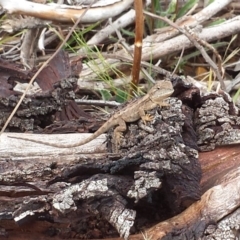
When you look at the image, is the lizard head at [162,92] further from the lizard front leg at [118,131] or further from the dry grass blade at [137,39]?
the dry grass blade at [137,39]

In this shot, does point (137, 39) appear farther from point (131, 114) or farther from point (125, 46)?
point (125, 46)

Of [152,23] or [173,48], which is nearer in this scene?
[173,48]

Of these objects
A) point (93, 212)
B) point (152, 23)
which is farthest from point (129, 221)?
point (152, 23)

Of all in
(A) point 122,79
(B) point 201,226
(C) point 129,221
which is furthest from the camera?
(A) point 122,79

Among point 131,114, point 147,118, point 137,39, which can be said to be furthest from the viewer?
point 137,39

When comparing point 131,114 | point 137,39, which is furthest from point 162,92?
point 137,39

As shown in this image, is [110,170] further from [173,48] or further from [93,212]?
[173,48]

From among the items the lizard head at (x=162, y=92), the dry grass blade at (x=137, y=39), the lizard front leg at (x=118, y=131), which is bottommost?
the lizard front leg at (x=118, y=131)

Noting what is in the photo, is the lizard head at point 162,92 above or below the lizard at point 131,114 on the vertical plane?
above

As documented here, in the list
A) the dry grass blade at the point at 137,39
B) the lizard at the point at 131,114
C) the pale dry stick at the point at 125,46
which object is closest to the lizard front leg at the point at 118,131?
the lizard at the point at 131,114
